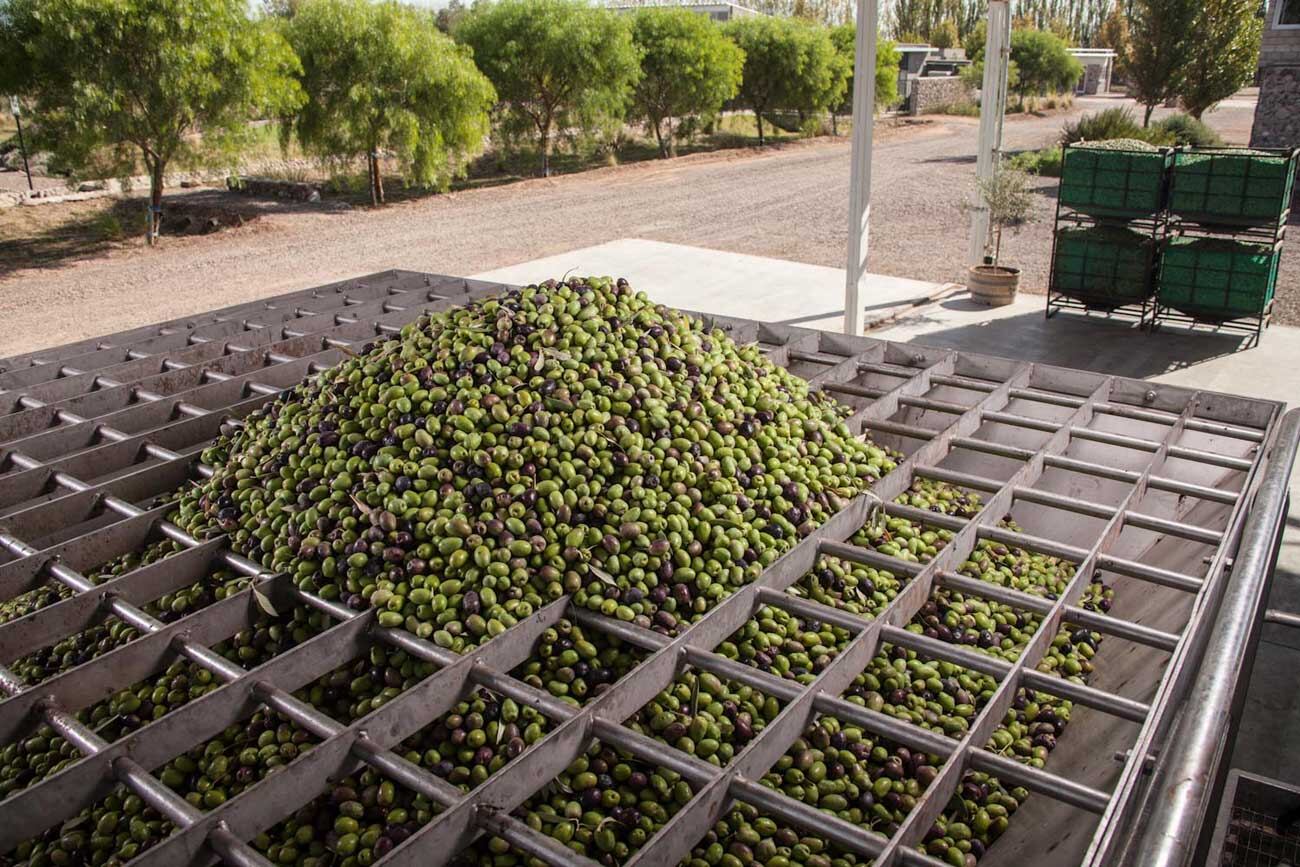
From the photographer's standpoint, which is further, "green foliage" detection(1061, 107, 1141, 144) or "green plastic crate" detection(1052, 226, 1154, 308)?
"green foliage" detection(1061, 107, 1141, 144)

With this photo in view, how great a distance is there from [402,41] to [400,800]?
17.0 m

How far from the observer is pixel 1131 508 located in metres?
3.27

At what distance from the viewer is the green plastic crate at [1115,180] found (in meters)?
8.41

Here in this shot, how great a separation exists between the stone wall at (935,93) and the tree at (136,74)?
26.0 meters

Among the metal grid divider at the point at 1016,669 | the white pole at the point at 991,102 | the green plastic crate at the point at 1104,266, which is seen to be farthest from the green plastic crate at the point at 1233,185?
the metal grid divider at the point at 1016,669

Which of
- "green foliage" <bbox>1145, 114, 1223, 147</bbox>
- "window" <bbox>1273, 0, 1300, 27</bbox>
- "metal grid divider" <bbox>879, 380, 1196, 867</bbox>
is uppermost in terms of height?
"window" <bbox>1273, 0, 1300, 27</bbox>

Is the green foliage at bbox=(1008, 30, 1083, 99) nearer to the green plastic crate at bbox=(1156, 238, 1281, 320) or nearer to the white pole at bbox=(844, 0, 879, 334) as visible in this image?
the green plastic crate at bbox=(1156, 238, 1281, 320)

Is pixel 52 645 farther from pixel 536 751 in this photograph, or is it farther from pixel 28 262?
pixel 28 262

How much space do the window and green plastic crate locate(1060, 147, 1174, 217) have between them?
10.6 meters

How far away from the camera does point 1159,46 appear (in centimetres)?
2125

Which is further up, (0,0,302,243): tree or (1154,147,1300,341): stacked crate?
(0,0,302,243): tree

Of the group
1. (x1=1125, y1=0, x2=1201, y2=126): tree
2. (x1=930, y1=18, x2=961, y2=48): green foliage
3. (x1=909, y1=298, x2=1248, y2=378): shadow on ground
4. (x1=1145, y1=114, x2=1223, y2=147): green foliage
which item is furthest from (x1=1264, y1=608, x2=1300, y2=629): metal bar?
(x1=930, y1=18, x2=961, y2=48): green foliage

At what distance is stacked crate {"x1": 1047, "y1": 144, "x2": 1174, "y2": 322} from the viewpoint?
8469 millimetres

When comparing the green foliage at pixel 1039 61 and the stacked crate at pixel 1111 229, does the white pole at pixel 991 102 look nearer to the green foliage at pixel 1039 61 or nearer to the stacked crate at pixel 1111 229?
the stacked crate at pixel 1111 229
